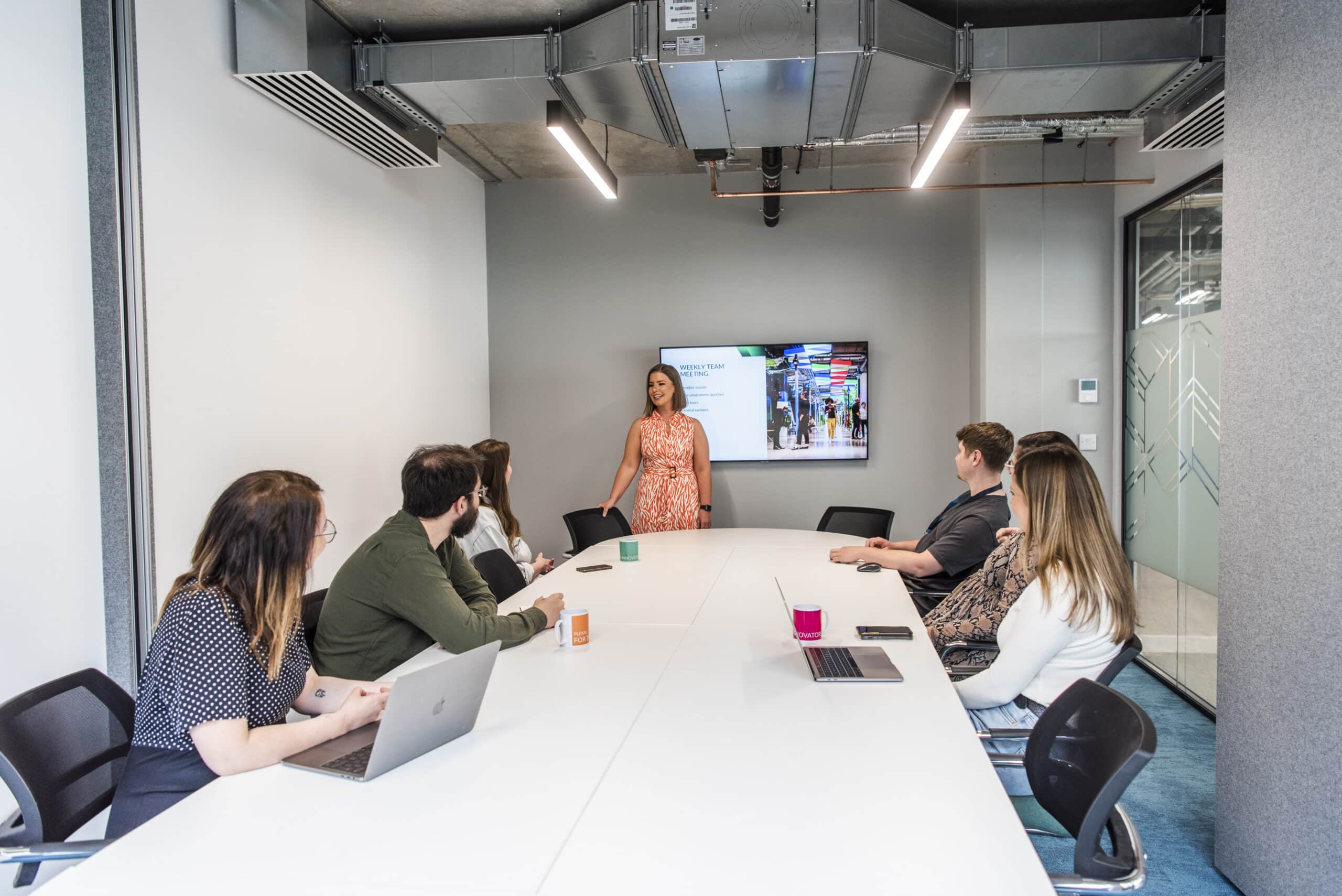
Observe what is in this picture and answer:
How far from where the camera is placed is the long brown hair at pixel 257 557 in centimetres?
162

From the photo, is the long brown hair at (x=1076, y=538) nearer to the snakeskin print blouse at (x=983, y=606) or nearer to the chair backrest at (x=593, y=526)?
the snakeskin print blouse at (x=983, y=606)

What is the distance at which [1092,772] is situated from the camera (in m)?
1.50

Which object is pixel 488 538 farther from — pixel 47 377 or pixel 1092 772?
pixel 1092 772

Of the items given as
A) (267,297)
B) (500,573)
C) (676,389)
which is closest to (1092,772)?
(500,573)

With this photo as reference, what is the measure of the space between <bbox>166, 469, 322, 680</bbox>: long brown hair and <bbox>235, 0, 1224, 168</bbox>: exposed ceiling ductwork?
2.10 meters

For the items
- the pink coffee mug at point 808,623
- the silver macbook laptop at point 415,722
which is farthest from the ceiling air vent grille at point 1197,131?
the silver macbook laptop at point 415,722

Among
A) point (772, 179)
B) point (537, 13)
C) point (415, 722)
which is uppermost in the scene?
point (537, 13)

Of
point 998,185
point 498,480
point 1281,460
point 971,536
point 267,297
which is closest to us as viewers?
point 1281,460

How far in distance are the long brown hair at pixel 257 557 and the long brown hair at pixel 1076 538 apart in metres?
1.74

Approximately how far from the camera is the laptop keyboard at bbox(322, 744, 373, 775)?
4.86ft

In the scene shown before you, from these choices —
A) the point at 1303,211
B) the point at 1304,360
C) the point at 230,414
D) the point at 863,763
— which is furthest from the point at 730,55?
the point at 863,763

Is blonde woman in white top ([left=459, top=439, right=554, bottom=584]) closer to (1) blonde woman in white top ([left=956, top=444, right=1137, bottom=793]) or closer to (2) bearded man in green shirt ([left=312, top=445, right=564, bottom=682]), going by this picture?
(2) bearded man in green shirt ([left=312, top=445, right=564, bottom=682])

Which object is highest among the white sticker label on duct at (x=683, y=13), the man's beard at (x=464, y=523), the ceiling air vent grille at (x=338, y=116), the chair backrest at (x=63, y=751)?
the white sticker label on duct at (x=683, y=13)

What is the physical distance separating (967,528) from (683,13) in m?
2.20
